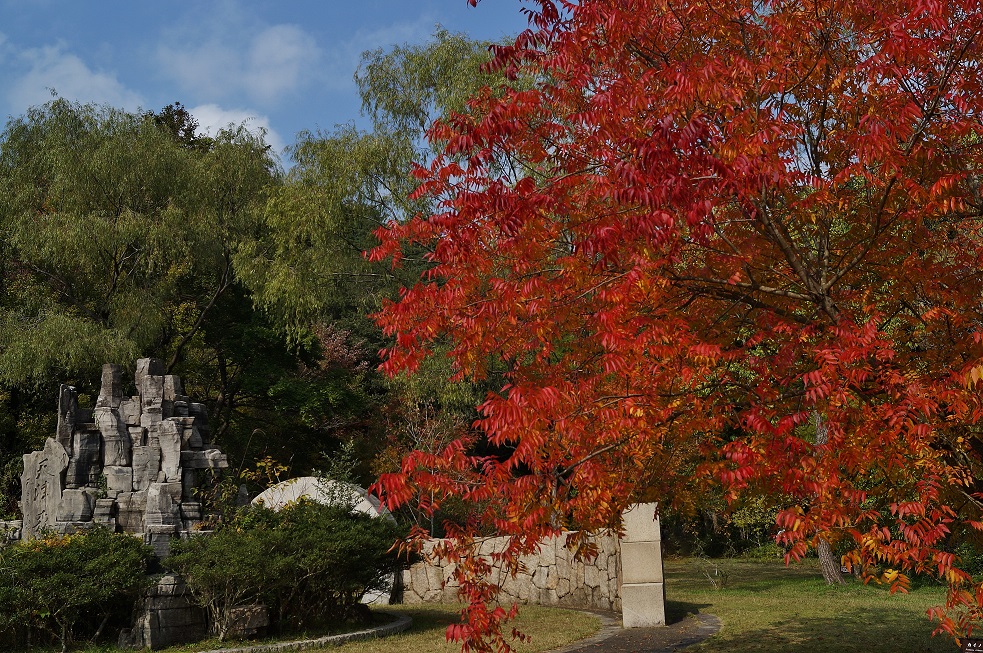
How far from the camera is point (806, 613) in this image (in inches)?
527

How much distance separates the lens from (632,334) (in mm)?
6148

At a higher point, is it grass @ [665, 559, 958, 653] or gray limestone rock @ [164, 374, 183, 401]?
gray limestone rock @ [164, 374, 183, 401]

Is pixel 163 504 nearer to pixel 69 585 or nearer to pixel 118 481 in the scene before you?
pixel 118 481

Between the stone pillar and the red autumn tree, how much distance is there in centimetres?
489

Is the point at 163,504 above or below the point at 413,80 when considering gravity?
below

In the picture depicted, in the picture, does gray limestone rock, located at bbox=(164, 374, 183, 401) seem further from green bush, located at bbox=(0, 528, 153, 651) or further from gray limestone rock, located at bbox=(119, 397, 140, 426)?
green bush, located at bbox=(0, 528, 153, 651)

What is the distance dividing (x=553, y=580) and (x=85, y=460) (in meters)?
8.30

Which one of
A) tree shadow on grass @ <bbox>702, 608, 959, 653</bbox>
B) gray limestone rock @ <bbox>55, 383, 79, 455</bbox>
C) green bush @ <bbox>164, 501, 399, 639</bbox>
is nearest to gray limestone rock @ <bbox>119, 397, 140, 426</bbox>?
gray limestone rock @ <bbox>55, 383, 79, 455</bbox>

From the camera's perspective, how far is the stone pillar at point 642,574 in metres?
12.6

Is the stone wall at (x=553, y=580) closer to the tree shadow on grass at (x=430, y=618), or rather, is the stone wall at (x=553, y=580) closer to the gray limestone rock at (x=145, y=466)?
the tree shadow on grass at (x=430, y=618)

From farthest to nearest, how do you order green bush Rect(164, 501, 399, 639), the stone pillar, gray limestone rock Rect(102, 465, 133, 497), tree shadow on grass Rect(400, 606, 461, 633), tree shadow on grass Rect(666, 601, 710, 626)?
gray limestone rock Rect(102, 465, 133, 497)
tree shadow on grass Rect(400, 606, 461, 633)
tree shadow on grass Rect(666, 601, 710, 626)
the stone pillar
green bush Rect(164, 501, 399, 639)

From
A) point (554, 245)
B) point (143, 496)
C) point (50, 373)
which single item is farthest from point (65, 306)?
point (554, 245)

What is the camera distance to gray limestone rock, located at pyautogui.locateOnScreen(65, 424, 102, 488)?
14.8m

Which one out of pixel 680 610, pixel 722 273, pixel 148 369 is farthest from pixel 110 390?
pixel 722 273
